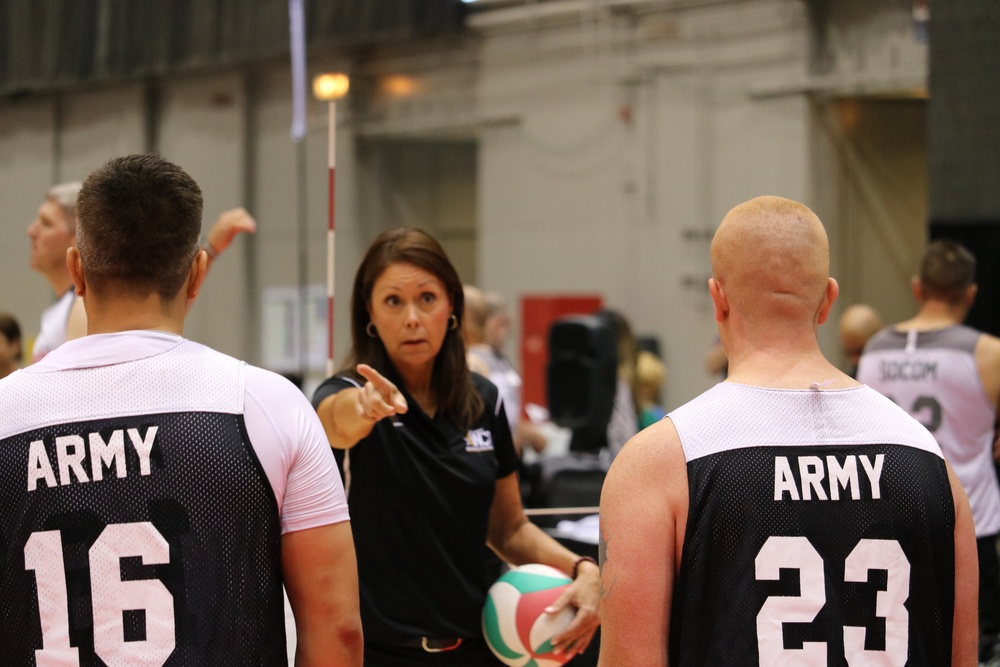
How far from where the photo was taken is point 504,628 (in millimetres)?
2201

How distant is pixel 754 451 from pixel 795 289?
25 centimetres

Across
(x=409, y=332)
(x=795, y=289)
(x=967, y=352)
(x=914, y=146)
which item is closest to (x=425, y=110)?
(x=914, y=146)

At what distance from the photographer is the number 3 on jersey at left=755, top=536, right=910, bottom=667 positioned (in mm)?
1490

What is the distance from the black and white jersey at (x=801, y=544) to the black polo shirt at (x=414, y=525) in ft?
2.45

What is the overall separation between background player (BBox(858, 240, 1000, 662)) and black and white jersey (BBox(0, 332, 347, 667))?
3.14 meters

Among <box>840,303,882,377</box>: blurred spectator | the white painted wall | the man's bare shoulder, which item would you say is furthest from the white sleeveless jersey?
the white painted wall

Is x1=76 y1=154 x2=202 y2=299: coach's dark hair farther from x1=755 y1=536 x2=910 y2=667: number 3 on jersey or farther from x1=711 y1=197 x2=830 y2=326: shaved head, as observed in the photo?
x1=755 y1=536 x2=910 y2=667: number 3 on jersey

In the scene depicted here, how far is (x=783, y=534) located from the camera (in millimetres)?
1505

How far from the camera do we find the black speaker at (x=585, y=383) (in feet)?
19.8

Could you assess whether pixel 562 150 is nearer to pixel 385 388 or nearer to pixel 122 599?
pixel 385 388

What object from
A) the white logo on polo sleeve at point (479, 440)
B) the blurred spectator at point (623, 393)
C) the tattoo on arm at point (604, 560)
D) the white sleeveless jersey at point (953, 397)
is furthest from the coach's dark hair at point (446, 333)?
the blurred spectator at point (623, 393)

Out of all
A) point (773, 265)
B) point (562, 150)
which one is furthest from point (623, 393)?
point (773, 265)

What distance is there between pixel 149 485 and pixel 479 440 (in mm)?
1022

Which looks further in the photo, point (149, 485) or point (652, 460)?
point (652, 460)
